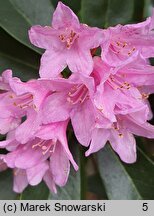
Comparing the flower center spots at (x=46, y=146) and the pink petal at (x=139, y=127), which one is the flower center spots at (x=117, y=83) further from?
the flower center spots at (x=46, y=146)

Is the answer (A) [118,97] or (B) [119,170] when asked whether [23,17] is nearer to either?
(A) [118,97]

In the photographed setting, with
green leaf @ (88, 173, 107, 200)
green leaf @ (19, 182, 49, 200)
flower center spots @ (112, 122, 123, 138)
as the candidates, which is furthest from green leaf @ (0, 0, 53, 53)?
green leaf @ (88, 173, 107, 200)

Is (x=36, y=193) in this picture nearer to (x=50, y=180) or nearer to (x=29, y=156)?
(x=50, y=180)

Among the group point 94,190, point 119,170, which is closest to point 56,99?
point 119,170

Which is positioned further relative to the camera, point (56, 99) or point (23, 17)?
point (23, 17)

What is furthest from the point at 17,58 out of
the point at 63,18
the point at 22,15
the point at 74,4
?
the point at 63,18

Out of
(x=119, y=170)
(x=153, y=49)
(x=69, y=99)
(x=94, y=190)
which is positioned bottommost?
(x=94, y=190)

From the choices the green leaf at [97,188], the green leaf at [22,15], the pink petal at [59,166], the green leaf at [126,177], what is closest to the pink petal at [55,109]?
the pink petal at [59,166]
